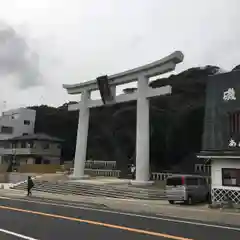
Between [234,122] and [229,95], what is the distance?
62.3 inches

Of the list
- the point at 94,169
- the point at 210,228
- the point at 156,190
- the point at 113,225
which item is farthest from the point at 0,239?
the point at 94,169

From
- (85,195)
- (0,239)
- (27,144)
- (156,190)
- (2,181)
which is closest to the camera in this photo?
(0,239)

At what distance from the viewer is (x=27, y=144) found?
58.4 m

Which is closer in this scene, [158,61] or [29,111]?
[158,61]

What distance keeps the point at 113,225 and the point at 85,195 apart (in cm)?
1605

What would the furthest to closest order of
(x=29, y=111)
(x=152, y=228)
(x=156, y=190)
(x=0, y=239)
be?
(x=29, y=111)
(x=156, y=190)
(x=152, y=228)
(x=0, y=239)

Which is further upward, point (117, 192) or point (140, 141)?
point (140, 141)

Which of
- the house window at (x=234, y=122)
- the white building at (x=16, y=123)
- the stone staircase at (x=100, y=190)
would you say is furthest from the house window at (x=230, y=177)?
the white building at (x=16, y=123)

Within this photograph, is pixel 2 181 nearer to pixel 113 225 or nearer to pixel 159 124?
pixel 159 124

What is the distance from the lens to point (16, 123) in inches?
2603

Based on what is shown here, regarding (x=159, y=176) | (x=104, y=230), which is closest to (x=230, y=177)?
(x=104, y=230)

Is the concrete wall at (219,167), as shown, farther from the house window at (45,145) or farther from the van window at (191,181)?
the house window at (45,145)

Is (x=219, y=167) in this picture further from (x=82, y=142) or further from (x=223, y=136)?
(x=82, y=142)

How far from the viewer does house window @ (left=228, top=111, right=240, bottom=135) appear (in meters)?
19.4
